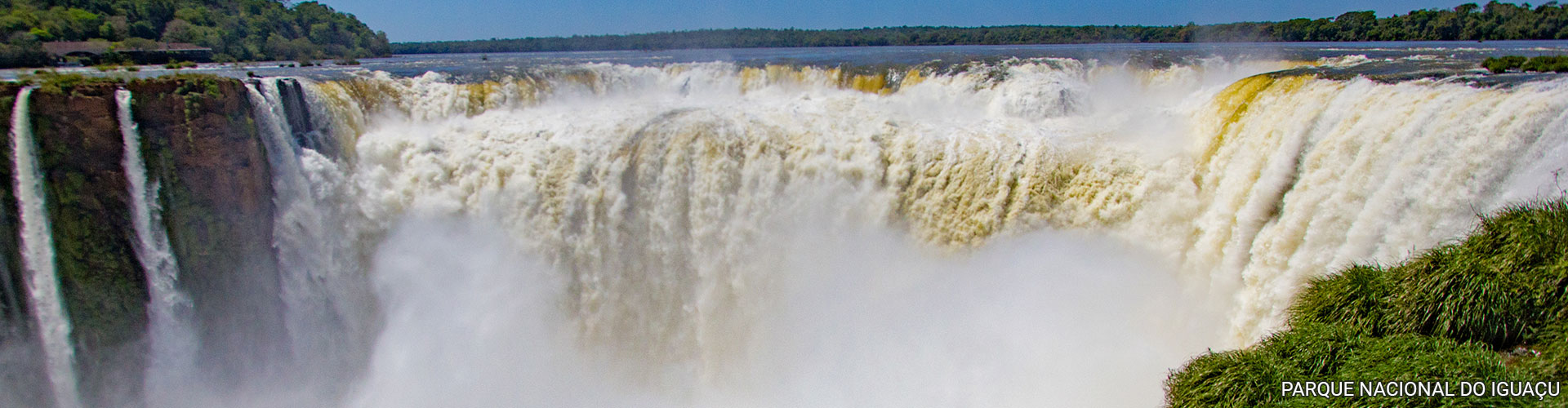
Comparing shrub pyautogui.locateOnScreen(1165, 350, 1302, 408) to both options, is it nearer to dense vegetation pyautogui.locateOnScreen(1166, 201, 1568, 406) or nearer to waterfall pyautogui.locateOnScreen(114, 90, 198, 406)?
dense vegetation pyautogui.locateOnScreen(1166, 201, 1568, 406)

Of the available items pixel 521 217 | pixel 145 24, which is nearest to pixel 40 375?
pixel 521 217

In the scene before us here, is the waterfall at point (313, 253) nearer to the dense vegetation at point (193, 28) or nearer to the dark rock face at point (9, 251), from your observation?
the dark rock face at point (9, 251)

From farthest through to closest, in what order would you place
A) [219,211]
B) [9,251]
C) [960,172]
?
[960,172] → [219,211] → [9,251]

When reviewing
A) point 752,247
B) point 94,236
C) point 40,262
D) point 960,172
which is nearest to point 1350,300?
point 960,172

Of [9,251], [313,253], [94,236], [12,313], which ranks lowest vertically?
[12,313]

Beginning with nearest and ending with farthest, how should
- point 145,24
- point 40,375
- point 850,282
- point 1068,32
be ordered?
point 40,375 < point 850,282 < point 145,24 < point 1068,32

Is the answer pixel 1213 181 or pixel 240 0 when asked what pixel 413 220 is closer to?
pixel 1213 181

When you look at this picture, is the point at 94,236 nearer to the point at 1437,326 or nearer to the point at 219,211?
the point at 219,211
